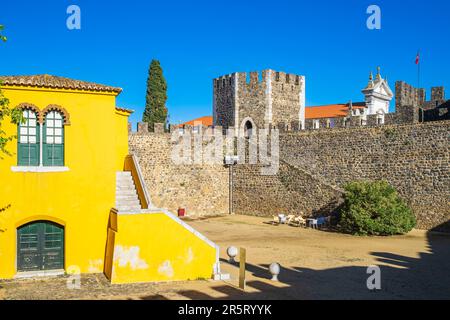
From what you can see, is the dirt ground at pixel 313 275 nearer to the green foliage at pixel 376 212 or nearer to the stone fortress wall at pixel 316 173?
the green foliage at pixel 376 212

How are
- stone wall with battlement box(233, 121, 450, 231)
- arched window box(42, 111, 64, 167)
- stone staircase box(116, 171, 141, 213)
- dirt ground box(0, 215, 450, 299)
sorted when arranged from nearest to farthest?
dirt ground box(0, 215, 450, 299) → arched window box(42, 111, 64, 167) → stone staircase box(116, 171, 141, 213) → stone wall with battlement box(233, 121, 450, 231)

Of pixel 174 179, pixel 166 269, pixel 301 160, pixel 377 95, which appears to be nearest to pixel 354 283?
pixel 166 269

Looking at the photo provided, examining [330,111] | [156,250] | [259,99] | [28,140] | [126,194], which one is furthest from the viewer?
[330,111]

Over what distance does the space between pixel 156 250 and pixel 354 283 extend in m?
5.28

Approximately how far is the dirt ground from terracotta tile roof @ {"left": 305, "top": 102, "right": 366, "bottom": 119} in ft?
72.0

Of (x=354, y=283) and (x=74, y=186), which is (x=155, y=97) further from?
(x=354, y=283)

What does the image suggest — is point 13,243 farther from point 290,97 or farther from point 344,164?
point 290,97

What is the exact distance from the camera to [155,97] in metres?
37.2

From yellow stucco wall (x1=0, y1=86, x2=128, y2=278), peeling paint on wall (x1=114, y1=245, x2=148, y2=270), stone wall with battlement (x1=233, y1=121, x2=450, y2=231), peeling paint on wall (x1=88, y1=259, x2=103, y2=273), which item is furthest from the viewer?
stone wall with battlement (x1=233, y1=121, x2=450, y2=231)

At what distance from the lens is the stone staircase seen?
13.4m

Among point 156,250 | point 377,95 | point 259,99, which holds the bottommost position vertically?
point 156,250

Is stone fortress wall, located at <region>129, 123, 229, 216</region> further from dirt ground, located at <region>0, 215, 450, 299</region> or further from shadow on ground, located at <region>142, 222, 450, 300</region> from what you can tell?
shadow on ground, located at <region>142, 222, 450, 300</region>

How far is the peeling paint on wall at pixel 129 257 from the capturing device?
1194 centimetres

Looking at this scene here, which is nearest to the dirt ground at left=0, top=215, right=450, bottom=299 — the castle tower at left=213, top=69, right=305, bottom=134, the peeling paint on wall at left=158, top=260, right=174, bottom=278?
the peeling paint on wall at left=158, top=260, right=174, bottom=278
